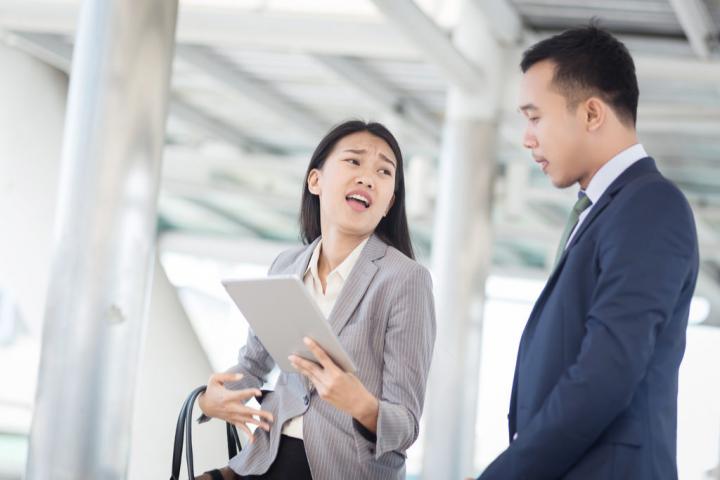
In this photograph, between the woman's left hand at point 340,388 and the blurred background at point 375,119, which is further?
the blurred background at point 375,119

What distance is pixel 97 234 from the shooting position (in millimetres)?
5523

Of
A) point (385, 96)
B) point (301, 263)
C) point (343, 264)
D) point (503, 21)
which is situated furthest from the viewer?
point (385, 96)

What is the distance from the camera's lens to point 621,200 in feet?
8.42

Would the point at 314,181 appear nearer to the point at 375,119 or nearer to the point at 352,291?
the point at 352,291

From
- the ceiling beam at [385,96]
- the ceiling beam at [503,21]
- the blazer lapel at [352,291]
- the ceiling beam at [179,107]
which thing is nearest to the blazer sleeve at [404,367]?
the blazer lapel at [352,291]

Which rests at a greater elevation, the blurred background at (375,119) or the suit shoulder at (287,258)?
the blurred background at (375,119)

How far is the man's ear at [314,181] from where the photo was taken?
12.0 ft

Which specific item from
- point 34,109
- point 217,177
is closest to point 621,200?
point 34,109

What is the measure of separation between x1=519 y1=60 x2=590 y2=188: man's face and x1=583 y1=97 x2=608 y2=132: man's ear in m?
0.02

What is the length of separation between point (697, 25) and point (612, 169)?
8927 mm

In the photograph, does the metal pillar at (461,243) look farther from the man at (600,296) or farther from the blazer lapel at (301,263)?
the man at (600,296)

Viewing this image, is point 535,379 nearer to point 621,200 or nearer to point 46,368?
point 621,200

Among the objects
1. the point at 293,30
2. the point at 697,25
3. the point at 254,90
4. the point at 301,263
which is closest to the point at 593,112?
the point at 301,263

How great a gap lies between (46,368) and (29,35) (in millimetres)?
10113
